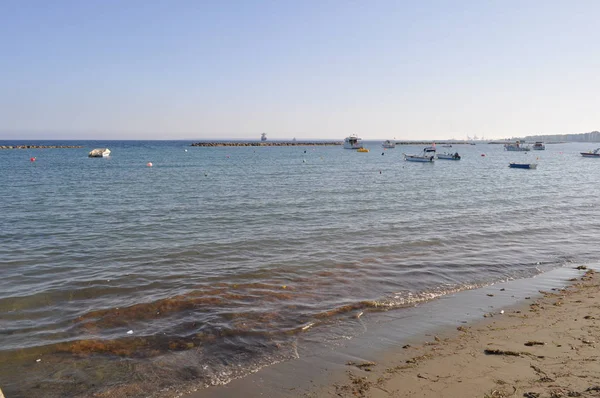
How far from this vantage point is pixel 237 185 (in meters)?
41.8

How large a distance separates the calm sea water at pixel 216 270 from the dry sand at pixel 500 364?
194 cm

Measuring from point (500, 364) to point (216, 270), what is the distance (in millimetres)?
9879

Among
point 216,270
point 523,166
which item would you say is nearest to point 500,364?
point 216,270

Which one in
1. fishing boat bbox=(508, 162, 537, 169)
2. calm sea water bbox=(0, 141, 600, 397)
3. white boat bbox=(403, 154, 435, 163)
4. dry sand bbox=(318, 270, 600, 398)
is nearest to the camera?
dry sand bbox=(318, 270, 600, 398)

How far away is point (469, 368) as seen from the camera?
8.23 meters

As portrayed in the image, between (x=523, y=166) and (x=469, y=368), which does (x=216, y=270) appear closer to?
(x=469, y=368)

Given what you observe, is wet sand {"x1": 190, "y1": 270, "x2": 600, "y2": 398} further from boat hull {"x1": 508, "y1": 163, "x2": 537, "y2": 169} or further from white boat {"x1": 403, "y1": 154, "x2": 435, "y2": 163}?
→ white boat {"x1": 403, "y1": 154, "x2": 435, "y2": 163}

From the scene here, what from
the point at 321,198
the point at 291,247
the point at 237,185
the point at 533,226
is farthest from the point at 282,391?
the point at 237,185

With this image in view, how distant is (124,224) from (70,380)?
1562 cm

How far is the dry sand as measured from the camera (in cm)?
739

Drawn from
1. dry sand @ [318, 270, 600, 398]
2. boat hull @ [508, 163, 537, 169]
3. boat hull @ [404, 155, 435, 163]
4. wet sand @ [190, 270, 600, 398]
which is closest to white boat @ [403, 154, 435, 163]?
boat hull @ [404, 155, 435, 163]

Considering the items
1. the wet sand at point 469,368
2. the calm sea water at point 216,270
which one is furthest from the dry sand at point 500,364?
the calm sea water at point 216,270

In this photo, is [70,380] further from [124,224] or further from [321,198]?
[321,198]

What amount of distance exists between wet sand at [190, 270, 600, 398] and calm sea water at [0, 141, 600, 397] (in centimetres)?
108
